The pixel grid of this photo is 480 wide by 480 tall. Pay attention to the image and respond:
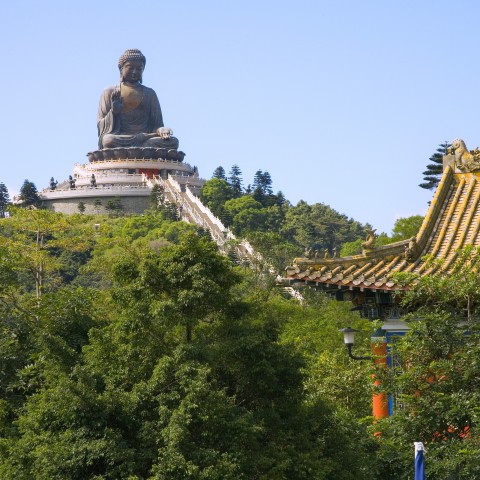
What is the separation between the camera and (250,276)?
4797 centimetres

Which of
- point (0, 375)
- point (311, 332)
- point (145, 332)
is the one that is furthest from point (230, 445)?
point (311, 332)

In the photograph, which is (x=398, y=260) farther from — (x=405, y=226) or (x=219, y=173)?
(x=219, y=173)

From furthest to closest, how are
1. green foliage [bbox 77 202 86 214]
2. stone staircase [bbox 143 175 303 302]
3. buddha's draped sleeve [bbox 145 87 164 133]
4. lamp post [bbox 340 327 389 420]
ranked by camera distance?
buddha's draped sleeve [bbox 145 87 164 133]
green foliage [bbox 77 202 86 214]
stone staircase [bbox 143 175 303 302]
lamp post [bbox 340 327 389 420]

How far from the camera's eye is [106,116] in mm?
81688

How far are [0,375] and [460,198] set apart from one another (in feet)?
18.4

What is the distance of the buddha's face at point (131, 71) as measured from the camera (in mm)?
81562

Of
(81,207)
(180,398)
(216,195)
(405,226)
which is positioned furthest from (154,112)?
(180,398)

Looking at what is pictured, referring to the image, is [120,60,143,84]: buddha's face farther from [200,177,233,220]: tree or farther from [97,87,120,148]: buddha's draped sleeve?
[200,177,233,220]: tree

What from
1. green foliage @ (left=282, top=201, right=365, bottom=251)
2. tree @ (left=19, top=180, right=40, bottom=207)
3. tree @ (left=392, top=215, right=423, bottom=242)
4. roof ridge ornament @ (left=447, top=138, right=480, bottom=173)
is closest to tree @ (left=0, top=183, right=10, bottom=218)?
tree @ (left=19, top=180, right=40, bottom=207)

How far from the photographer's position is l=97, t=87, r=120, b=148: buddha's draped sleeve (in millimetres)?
81250

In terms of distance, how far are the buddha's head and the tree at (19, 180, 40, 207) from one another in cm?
912

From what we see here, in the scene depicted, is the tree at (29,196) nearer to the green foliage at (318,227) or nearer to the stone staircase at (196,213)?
the stone staircase at (196,213)

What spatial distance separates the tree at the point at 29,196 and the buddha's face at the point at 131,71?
30.1 feet

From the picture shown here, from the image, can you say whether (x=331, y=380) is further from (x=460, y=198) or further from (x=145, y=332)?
(x=145, y=332)
